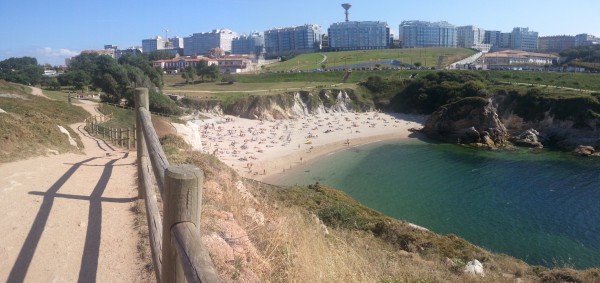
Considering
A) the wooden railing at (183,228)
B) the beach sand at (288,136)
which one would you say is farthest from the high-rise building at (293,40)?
the wooden railing at (183,228)

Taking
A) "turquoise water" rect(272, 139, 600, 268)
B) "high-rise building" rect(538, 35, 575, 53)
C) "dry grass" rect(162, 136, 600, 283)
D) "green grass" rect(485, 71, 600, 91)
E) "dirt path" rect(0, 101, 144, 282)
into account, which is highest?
"high-rise building" rect(538, 35, 575, 53)

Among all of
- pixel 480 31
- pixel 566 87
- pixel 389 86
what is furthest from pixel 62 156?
pixel 480 31

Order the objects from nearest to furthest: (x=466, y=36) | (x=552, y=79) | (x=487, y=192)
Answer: (x=487, y=192) → (x=552, y=79) → (x=466, y=36)

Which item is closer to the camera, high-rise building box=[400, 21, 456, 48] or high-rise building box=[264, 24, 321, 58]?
high-rise building box=[264, 24, 321, 58]

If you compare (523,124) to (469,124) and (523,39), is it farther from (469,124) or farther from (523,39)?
(523,39)

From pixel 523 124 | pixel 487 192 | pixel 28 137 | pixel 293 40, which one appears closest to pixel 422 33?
pixel 293 40

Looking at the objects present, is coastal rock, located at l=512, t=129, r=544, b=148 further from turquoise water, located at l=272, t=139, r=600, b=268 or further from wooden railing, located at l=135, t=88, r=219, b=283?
wooden railing, located at l=135, t=88, r=219, b=283

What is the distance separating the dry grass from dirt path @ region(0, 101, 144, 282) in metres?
1.13

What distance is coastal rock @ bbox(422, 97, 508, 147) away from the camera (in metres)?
43.3

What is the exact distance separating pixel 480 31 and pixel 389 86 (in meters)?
155

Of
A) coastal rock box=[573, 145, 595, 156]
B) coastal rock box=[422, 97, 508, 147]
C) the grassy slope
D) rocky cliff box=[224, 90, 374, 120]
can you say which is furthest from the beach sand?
the grassy slope

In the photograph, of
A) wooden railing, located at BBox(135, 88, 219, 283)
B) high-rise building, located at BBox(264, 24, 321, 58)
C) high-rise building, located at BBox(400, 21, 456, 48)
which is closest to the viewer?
wooden railing, located at BBox(135, 88, 219, 283)

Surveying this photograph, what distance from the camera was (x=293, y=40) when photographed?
17812 centimetres

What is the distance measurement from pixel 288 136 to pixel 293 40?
141 m
